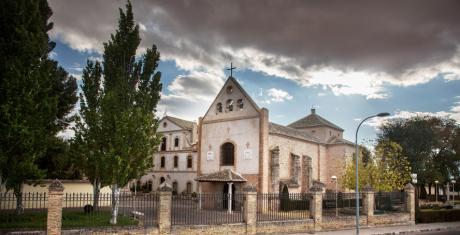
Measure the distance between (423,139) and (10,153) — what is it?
42.6 m

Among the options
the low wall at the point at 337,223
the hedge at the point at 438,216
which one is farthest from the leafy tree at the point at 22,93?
the hedge at the point at 438,216

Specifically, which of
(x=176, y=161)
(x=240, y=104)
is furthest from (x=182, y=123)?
(x=240, y=104)

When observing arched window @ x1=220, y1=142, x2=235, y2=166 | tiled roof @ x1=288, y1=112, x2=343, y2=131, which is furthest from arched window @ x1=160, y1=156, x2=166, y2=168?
arched window @ x1=220, y1=142, x2=235, y2=166

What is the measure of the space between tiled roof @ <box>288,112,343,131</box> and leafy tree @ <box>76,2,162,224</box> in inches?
1388

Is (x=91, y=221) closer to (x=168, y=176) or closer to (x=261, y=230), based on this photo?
(x=261, y=230)

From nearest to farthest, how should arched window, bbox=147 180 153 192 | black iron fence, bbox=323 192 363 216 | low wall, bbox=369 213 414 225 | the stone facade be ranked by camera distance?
low wall, bbox=369 213 414 225 < black iron fence, bbox=323 192 363 216 < the stone facade < arched window, bbox=147 180 153 192

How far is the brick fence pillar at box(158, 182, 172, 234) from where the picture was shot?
18.5 metres

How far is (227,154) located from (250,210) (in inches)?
533

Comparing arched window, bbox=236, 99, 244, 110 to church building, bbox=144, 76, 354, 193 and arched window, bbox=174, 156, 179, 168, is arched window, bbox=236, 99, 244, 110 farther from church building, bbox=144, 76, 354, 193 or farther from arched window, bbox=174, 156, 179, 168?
arched window, bbox=174, 156, 179, 168

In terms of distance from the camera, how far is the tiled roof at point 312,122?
5406 centimetres

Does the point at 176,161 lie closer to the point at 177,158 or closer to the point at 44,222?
the point at 177,158

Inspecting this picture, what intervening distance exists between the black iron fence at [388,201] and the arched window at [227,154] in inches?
479

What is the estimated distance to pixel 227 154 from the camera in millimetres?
34625

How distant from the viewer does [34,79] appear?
55.4 feet
